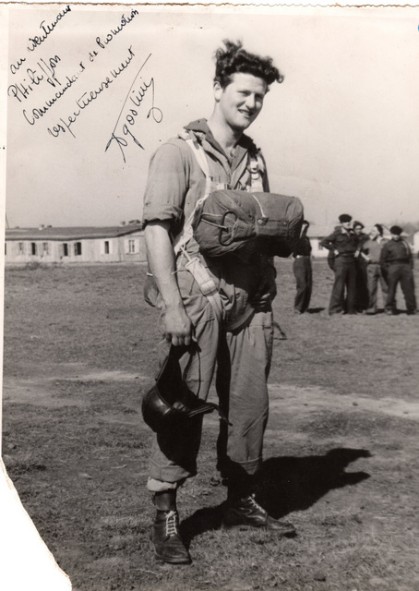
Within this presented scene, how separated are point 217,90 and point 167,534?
2.01 meters

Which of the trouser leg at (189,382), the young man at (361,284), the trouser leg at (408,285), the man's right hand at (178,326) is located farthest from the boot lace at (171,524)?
the young man at (361,284)

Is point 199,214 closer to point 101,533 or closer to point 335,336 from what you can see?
point 101,533

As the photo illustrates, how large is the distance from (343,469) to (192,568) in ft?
5.60

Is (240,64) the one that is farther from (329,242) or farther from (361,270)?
(361,270)

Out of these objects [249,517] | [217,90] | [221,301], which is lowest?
[249,517]

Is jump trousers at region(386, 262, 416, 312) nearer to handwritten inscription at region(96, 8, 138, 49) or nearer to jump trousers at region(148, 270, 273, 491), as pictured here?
handwritten inscription at region(96, 8, 138, 49)

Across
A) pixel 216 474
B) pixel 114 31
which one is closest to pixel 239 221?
pixel 114 31

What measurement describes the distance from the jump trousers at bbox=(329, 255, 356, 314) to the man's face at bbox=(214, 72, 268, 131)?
11.2m

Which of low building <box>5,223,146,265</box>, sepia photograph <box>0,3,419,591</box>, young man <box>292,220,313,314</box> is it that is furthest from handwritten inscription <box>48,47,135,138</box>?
low building <box>5,223,146,265</box>

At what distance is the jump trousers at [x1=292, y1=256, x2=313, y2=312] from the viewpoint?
14.3m

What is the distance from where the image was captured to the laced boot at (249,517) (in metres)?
3.71

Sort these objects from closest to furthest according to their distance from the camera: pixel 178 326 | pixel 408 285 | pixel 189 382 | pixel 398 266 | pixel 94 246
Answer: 1. pixel 178 326
2. pixel 189 382
3. pixel 398 266
4. pixel 408 285
5. pixel 94 246

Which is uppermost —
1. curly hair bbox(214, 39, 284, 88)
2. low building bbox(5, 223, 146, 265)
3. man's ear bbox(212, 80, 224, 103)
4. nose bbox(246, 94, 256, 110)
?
low building bbox(5, 223, 146, 265)

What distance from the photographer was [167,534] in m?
3.42
